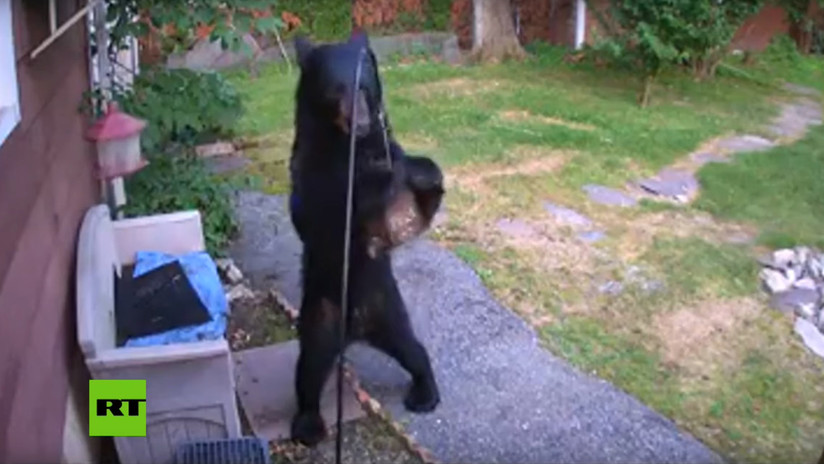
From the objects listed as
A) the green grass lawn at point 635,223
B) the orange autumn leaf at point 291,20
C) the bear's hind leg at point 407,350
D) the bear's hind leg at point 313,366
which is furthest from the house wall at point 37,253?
the orange autumn leaf at point 291,20

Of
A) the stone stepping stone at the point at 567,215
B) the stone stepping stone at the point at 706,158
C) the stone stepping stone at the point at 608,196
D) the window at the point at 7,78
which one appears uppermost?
the window at the point at 7,78

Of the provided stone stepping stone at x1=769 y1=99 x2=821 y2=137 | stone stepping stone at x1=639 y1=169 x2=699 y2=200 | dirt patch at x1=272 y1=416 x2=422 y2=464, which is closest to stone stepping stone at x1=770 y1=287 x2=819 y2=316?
stone stepping stone at x1=639 y1=169 x2=699 y2=200

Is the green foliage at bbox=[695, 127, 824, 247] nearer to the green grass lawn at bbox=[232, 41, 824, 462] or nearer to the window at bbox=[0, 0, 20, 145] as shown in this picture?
the green grass lawn at bbox=[232, 41, 824, 462]

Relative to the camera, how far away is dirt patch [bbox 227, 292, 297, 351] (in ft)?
12.8

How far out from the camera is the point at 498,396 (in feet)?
11.6

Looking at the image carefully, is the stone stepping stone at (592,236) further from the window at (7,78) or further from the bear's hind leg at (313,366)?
the window at (7,78)

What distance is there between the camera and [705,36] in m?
8.40

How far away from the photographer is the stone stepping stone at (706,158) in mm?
6900

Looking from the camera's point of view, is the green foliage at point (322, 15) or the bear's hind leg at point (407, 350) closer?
the bear's hind leg at point (407, 350)

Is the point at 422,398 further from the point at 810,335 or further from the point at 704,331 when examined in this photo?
the point at 810,335

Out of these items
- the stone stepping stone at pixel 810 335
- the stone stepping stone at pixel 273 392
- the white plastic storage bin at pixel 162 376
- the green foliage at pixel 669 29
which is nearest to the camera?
the white plastic storage bin at pixel 162 376

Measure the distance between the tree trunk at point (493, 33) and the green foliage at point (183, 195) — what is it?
6250 mm

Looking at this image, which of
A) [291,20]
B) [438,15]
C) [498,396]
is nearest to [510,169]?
[498,396]

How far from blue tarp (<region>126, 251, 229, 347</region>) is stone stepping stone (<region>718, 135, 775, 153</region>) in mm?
4856
